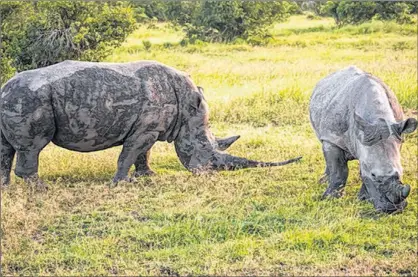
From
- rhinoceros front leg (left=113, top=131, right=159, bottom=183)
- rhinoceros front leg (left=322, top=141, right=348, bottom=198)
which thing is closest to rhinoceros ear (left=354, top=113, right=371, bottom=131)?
rhinoceros front leg (left=322, top=141, right=348, bottom=198)

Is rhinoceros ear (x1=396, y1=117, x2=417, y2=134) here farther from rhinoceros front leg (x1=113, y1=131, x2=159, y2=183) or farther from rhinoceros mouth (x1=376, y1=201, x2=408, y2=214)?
rhinoceros front leg (x1=113, y1=131, x2=159, y2=183)

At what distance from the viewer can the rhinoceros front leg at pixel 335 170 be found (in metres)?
8.68

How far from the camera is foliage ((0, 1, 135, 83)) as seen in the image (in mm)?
15211

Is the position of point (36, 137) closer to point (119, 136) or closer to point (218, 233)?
point (119, 136)

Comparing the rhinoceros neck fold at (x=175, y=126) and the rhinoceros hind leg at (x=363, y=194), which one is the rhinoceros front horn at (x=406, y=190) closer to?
the rhinoceros hind leg at (x=363, y=194)

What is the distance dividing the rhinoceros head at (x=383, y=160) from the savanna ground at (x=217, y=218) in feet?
0.73

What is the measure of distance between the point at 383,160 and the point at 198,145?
2902 millimetres

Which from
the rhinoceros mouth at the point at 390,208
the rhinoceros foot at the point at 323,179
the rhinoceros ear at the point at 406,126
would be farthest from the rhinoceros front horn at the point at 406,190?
the rhinoceros foot at the point at 323,179

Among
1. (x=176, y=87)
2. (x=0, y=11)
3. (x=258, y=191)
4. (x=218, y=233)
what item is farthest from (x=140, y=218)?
(x=0, y=11)

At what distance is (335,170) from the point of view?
28.5 ft

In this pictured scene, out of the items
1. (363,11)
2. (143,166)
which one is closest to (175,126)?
(143,166)

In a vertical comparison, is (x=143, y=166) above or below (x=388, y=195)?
below

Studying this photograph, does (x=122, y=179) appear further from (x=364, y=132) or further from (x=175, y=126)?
(x=364, y=132)

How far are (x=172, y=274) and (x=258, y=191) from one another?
8.84ft
